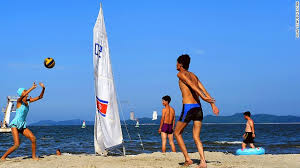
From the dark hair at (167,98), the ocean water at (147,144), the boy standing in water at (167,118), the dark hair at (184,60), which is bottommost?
the ocean water at (147,144)

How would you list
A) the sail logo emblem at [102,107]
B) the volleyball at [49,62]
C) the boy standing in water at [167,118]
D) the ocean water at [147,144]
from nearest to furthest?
the sail logo emblem at [102,107] → the volleyball at [49,62] → the boy standing in water at [167,118] → the ocean water at [147,144]

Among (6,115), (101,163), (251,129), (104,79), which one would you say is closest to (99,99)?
(104,79)

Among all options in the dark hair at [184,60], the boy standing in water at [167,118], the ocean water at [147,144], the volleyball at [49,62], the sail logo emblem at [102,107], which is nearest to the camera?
the dark hair at [184,60]

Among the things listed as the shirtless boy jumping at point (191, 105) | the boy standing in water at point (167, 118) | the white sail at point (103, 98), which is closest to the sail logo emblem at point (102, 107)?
the white sail at point (103, 98)

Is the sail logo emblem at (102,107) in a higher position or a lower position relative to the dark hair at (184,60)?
lower

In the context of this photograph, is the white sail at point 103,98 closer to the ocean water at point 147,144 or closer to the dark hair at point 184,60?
the ocean water at point 147,144

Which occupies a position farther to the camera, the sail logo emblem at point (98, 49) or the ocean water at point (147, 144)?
the ocean water at point (147, 144)

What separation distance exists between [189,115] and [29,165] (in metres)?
3.67

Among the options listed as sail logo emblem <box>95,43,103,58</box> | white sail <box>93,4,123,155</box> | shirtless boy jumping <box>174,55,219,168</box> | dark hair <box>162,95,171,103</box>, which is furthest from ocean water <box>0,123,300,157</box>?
shirtless boy jumping <box>174,55,219,168</box>

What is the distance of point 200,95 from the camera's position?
5.68 m

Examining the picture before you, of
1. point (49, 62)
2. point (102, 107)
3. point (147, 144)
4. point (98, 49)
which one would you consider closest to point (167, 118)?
point (102, 107)

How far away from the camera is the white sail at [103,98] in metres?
9.32

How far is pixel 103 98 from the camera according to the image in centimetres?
930

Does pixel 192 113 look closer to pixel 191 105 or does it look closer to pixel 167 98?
pixel 191 105
